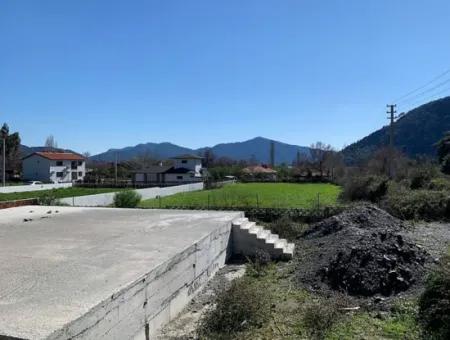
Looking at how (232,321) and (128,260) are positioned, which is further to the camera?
(128,260)

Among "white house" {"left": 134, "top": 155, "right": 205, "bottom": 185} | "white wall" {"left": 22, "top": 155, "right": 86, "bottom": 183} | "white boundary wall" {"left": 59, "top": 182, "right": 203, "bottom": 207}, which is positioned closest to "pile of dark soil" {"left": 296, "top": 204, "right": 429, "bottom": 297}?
"white boundary wall" {"left": 59, "top": 182, "right": 203, "bottom": 207}

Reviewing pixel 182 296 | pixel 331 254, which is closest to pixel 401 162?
pixel 331 254

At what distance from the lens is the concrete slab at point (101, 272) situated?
3943 millimetres

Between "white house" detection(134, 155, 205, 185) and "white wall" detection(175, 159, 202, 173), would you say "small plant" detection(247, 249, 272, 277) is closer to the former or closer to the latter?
"white house" detection(134, 155, 205, 185)

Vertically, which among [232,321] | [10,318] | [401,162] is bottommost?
[232,321]

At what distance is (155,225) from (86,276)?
176 inches

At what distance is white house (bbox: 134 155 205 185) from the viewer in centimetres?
6191

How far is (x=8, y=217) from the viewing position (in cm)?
1105

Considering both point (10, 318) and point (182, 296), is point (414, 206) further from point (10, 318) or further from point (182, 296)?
point (10, 318)

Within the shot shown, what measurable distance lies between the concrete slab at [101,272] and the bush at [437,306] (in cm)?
339

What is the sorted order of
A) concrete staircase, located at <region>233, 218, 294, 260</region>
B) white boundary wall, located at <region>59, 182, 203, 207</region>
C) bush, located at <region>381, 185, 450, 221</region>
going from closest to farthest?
concrete staircase, located at <region>233, 218, 294, 260</region> → bush, located at <region>381, 185, 450, 221</region> → white boundary wall, located at <region>59, 182, 203, 207</region>

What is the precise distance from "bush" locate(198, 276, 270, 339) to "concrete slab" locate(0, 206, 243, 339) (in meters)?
0.69

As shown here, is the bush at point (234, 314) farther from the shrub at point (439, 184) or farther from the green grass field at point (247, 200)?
the shrub at point (439, 184)

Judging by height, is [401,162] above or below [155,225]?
above
